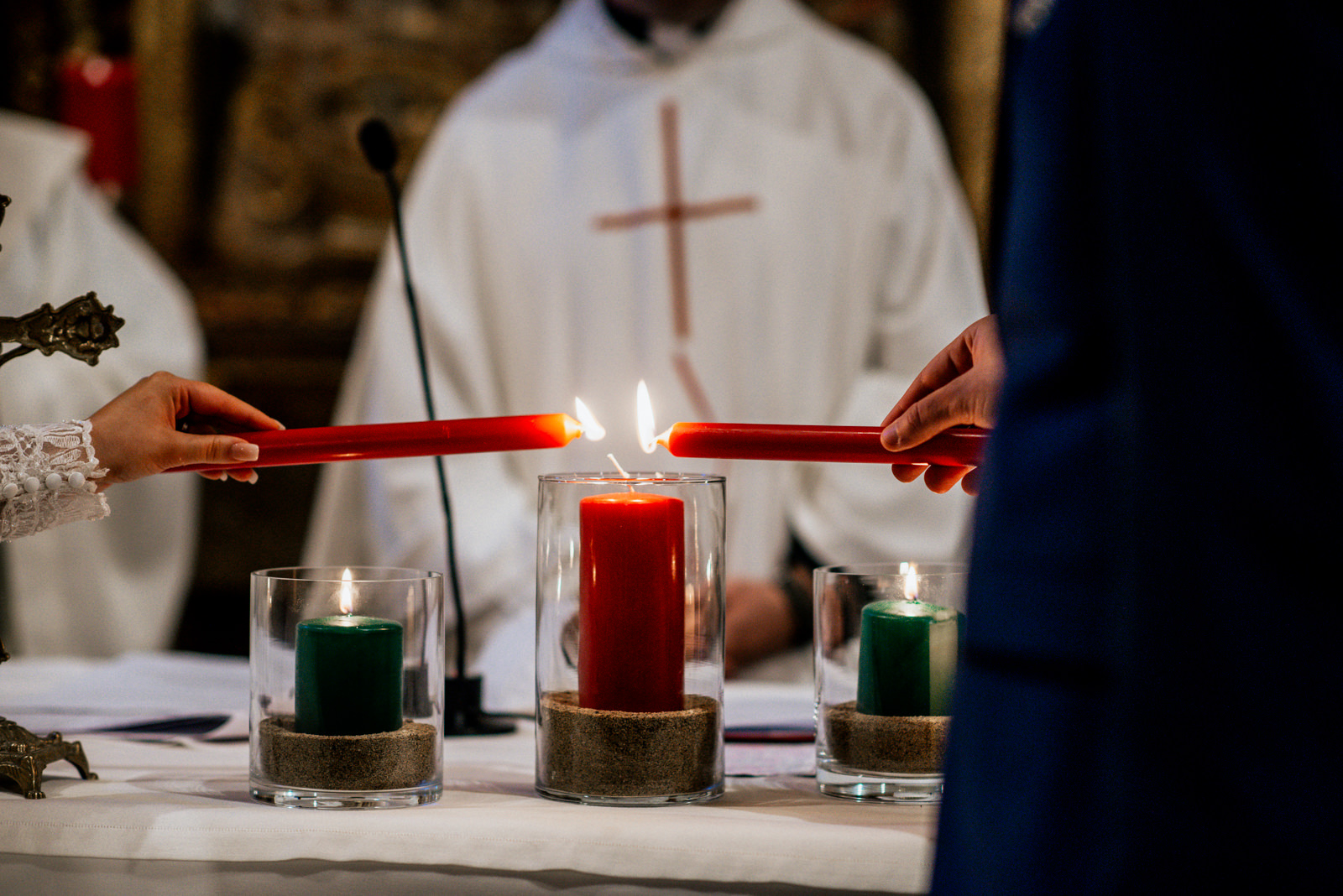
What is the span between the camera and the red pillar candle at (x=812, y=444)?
836mm

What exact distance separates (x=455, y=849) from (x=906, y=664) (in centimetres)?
34

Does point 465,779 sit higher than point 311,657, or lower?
lower

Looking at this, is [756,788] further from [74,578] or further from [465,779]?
[74,578]

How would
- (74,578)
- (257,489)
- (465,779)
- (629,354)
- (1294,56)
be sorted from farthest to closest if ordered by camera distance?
(257,489), (74,578), (629,354), (465,779), (1294,56)

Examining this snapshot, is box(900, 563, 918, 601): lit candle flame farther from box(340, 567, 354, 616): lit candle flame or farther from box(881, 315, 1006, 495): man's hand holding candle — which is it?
box(340, 567, 354, 616): lit candle flame

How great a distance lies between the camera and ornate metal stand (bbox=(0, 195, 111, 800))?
897 mm

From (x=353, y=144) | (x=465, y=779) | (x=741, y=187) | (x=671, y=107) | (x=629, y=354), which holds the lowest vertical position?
(x=465, y=779)

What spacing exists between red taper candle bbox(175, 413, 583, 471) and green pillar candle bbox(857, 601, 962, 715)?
26cm

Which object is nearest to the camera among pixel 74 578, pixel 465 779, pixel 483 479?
pixel 465 779

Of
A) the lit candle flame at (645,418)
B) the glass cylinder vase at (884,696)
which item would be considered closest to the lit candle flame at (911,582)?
the glass cylinder vase at (884,696)

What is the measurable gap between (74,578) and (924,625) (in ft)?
8.75

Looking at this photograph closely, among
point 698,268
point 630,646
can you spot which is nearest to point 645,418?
point 630,646

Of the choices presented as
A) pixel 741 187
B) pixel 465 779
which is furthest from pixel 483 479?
pixel 465 779

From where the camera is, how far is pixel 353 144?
4.10 metres
